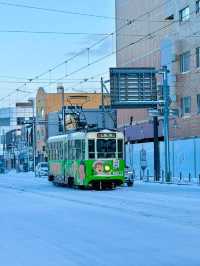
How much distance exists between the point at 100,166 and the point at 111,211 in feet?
51.6

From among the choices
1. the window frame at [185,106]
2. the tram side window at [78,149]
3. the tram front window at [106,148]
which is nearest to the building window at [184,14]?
the window frame at [185,106]

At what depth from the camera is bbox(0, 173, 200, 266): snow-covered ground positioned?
12.0 metres

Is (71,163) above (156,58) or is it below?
below

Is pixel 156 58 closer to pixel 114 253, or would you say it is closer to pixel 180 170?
pixel 180 170

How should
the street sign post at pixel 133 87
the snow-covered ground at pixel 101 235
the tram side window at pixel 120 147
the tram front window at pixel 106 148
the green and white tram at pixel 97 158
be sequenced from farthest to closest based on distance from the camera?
the street sign post at pixel 133 87, the tram side window at pixel 120 147, the tram front window at pixel 106 148, the green and white tram at pixel 97 158, the snow-covered ground at pixel 101 235

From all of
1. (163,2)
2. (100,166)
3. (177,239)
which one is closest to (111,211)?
(177,239)

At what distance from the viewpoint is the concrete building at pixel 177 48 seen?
58.6 m

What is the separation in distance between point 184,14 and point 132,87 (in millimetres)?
9487

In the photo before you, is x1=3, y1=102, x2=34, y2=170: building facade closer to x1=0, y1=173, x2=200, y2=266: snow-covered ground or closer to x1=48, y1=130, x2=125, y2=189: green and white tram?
x1=48, y1=130, x2=125, y2=189: green and white tram

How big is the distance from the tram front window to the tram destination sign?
16.9 meters

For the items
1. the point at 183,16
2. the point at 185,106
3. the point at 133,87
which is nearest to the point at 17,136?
the point at 185,106

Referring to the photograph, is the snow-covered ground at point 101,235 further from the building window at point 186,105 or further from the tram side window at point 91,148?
the building window at point 186,105

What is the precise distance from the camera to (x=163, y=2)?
6419 cm

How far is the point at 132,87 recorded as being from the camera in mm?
55688
